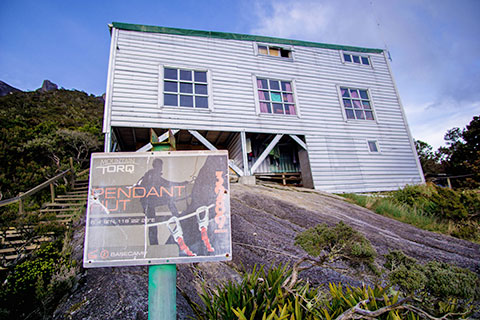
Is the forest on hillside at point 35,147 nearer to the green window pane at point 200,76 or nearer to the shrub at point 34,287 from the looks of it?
the shrub at point 34,287

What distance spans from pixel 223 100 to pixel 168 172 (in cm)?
827

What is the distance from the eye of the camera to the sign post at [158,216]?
1.53m

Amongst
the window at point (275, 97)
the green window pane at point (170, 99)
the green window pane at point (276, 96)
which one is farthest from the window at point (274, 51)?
the green window pane at point (170, 99)

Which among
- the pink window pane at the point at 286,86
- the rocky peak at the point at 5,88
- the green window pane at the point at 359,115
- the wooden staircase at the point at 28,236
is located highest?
the rocky peak at the point at 5,88

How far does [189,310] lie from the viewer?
8.64ft

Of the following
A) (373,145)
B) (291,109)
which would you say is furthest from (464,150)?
(291,109)

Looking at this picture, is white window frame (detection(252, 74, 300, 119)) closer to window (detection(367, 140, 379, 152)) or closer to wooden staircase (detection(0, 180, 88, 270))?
window (detection(367, 140, 379, 152))

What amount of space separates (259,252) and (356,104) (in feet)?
34.5

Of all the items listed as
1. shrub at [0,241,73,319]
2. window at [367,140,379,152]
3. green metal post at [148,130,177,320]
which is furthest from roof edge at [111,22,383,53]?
green metal post at [148,130,177,320]

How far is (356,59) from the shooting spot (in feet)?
40.3

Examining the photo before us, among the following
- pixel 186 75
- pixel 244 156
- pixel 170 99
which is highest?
pixel 186 75

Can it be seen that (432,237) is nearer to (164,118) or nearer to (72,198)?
(164,118)

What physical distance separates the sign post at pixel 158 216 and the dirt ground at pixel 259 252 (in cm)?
140

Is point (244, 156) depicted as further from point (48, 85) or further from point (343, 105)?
point (48, 85)
